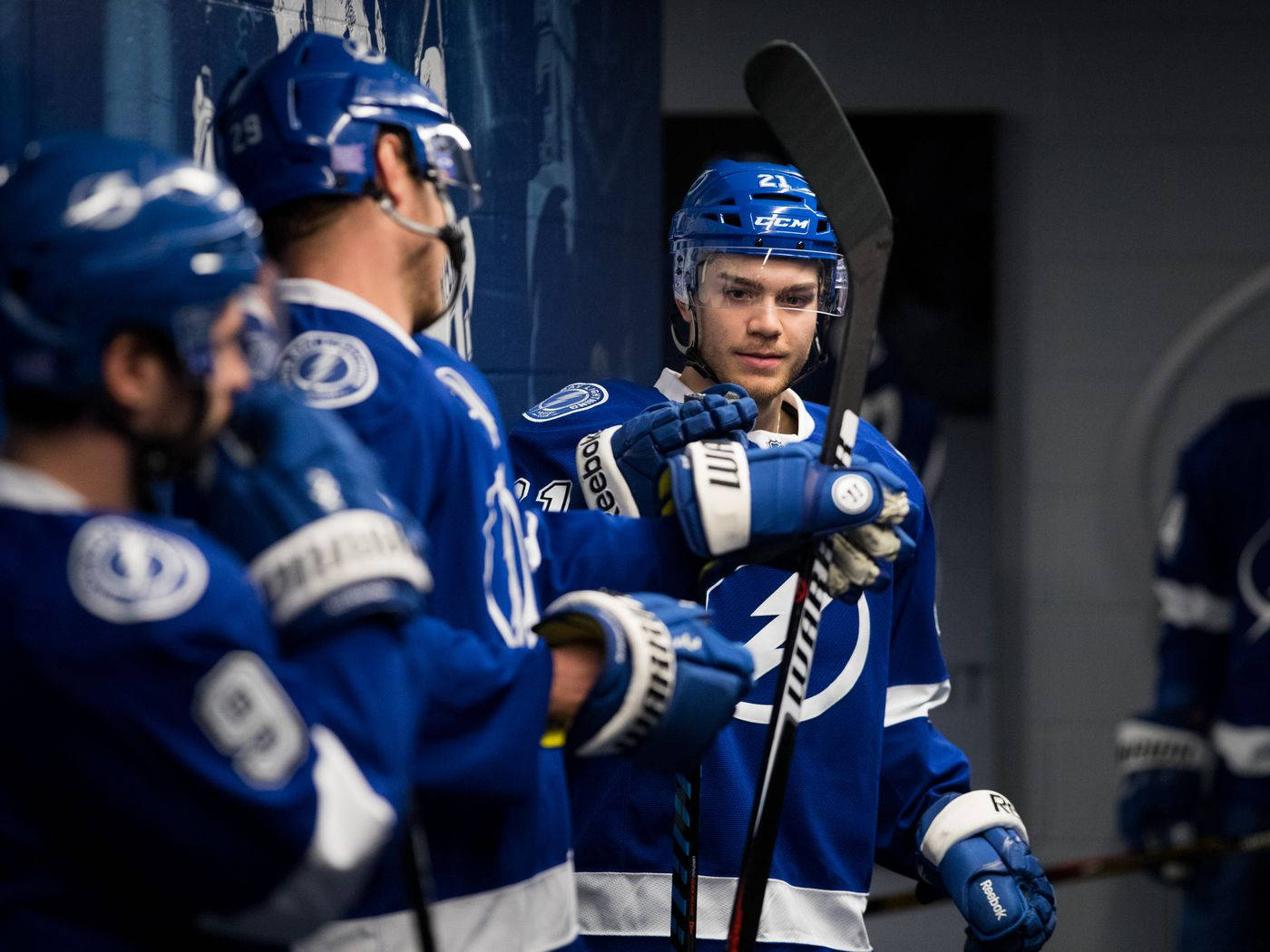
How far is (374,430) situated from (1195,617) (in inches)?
98.4

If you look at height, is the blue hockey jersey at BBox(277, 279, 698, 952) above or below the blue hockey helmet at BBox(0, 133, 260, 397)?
below

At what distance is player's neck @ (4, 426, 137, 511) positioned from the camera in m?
1.08

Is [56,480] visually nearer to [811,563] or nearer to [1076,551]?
Result: [811,563]

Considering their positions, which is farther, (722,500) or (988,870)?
(988,870)

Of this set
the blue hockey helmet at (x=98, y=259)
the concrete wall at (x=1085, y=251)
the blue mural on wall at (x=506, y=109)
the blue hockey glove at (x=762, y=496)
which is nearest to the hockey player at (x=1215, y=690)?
the concrete wall at (x=1085, y=251)

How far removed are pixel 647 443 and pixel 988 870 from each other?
0.65 meters

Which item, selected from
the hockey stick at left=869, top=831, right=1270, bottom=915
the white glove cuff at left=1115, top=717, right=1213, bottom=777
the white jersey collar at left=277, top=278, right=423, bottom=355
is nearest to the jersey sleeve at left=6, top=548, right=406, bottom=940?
the white jersey collar at left=277, top=278, right=423, bottom=355

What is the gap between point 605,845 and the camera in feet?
6.86

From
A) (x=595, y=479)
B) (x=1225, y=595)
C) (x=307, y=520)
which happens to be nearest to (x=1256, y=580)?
(x=1225, y=595)

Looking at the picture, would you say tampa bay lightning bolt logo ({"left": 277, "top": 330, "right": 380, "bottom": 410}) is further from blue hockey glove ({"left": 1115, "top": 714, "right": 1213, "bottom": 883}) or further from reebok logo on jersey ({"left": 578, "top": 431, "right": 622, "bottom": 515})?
blue hockey glove ({"left": 1115, "top": 714, "right": 1213, "bottom": 883})

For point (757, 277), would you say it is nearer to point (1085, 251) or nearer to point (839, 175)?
point (839, 175)

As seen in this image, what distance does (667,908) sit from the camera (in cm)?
207

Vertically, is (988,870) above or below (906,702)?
below

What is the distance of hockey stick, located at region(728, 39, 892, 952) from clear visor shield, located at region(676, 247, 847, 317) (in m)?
0.41
